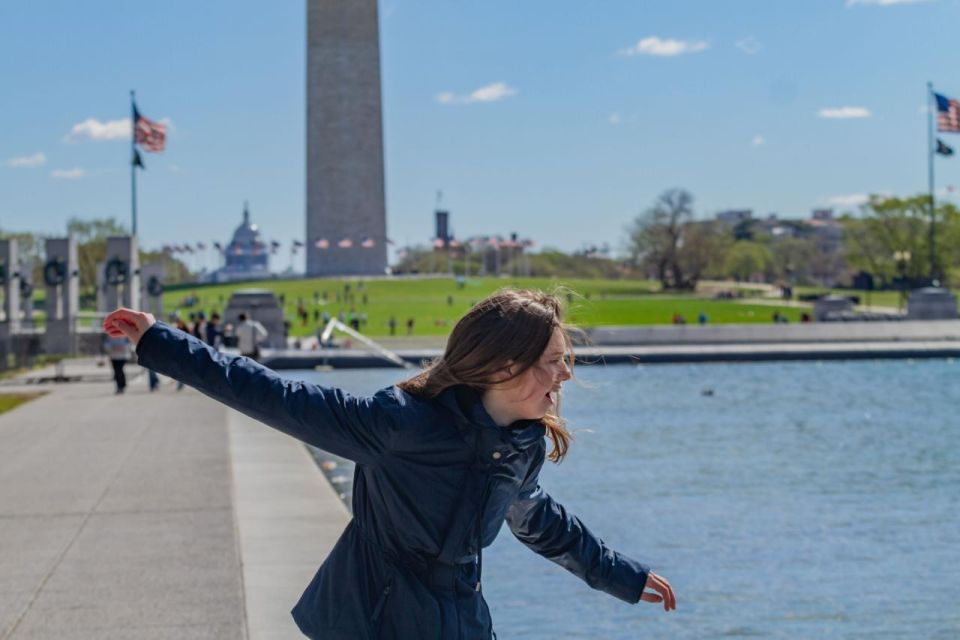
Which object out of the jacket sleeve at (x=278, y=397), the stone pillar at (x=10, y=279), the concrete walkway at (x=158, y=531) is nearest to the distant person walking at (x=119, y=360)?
the concrete walkway at (x=158, y=531)

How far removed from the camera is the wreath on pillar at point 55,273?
37781 mm

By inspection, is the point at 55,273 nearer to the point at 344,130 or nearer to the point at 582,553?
the point at 582,553

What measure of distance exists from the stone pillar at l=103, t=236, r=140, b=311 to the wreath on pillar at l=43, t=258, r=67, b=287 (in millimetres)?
1077

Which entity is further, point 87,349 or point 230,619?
point 87,349

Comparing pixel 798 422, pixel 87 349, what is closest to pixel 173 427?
pixel 798 422

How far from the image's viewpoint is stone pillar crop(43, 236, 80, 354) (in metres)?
37.4

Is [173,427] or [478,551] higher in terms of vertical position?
[478,551]

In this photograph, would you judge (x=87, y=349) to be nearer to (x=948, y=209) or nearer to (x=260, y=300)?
(x=260, y=300)

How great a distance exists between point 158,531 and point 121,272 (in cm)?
2862

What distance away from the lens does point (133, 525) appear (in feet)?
31.7

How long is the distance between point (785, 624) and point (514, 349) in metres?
5.74

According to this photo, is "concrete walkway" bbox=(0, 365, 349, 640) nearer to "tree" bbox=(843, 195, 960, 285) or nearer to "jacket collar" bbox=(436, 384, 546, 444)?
"jacket collar" bbox=(436, 384, 546, 444)

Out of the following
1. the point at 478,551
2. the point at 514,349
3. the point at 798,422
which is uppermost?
the point at 514,349

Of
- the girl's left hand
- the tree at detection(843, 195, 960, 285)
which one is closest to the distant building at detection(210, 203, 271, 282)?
the tree at detection(843, 195, 960, 285)
